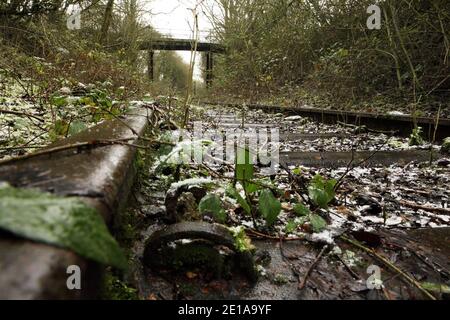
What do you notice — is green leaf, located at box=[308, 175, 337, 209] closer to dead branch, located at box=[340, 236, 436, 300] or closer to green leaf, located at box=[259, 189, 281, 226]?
dead branch, located at box=[340, 236, 436, 300]

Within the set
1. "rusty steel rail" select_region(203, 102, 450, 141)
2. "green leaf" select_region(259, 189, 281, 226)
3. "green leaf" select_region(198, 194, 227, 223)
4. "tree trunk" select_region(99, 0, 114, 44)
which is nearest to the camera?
"green leaf" select_region(198, 194, 227, 223)

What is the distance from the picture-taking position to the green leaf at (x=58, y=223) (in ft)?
1.87

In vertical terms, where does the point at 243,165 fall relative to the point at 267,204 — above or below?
above

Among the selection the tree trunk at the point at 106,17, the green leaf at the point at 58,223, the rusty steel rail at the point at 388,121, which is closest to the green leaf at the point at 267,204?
the green leaf at the point at 58,223

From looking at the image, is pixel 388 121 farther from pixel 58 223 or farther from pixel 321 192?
pixel 58 223

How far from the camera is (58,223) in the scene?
0.60 metres

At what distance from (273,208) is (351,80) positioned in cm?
931

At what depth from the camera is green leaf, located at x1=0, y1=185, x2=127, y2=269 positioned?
57 cm

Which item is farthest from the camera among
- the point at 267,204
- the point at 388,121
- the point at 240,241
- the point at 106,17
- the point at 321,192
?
the point at 106,17

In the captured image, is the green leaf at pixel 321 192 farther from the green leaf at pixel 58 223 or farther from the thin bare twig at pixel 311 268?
the green leaf at pixel 58 223

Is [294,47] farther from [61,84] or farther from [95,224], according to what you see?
[95,224]

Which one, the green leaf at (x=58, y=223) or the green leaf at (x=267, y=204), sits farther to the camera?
the green leaf at (x=267, y=204)

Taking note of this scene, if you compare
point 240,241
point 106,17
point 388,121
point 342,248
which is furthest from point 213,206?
point 106,17

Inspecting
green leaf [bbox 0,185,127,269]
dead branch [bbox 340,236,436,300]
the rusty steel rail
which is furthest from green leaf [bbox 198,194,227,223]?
the rusty steel rail
